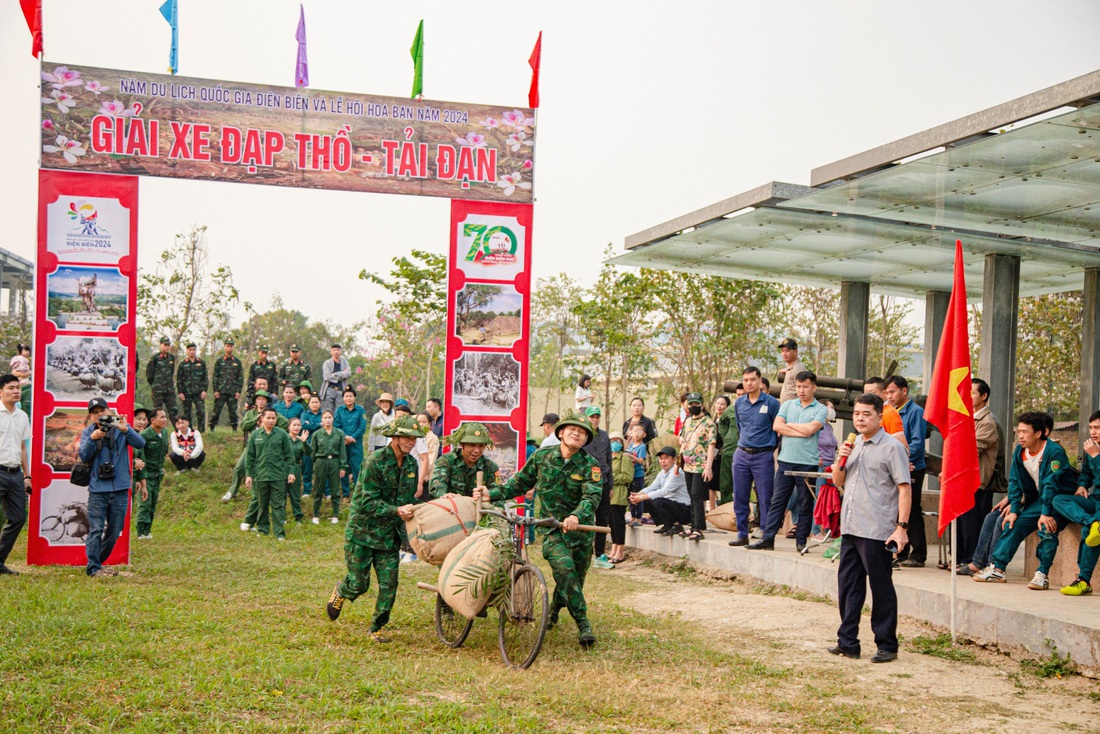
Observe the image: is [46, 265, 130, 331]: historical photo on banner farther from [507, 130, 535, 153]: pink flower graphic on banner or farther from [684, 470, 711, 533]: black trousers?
[684, 470, 711, 533]: black trousers

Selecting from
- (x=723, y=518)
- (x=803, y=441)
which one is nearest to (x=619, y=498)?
(x=723, y=518)

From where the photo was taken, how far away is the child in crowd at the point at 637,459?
47.9 feet

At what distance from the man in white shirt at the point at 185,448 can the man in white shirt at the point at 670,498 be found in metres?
8.90

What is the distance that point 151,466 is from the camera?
14461 mm

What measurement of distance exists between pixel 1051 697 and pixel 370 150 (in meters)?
9.35

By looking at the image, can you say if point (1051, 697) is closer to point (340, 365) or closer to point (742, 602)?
point (742, 602)

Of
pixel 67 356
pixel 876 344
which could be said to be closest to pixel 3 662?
pixel 67 356

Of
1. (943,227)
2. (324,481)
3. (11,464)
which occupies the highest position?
(943,227)

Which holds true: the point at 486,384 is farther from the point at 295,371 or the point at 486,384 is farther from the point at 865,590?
the point at 295,371

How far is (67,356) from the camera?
11.9 metres

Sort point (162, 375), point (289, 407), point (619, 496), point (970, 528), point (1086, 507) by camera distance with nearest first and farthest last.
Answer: point (1086, 507), point (970, 528), point (619, 496), point (289, 407), point (162, 375)

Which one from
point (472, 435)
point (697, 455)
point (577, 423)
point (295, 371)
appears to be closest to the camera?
point (577, 423)

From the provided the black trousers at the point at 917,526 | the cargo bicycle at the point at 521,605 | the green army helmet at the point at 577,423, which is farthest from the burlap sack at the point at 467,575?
the black trousers at the point at 917,526

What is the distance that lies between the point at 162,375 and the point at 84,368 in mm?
7051
